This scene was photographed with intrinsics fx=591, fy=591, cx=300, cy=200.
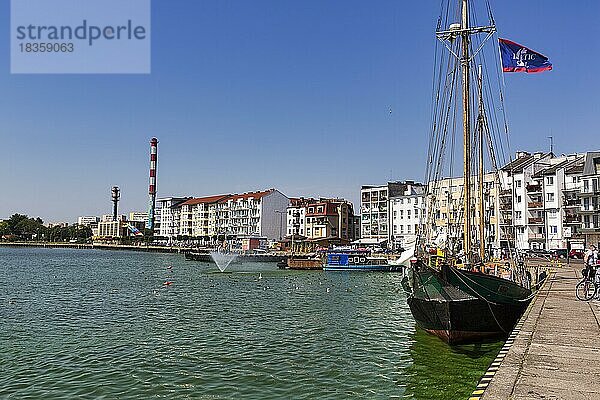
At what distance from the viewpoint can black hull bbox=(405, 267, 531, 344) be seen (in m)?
21.2

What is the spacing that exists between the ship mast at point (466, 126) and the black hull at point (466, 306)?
284 centimetres

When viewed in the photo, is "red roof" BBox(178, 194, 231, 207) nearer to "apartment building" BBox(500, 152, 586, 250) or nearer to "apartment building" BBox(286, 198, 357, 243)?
"apartment building" BBox(286, 198, 357, 243)

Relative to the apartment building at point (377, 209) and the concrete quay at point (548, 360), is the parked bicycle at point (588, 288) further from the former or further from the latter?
the apartment building at point (377, 209)

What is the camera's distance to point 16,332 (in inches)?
1033

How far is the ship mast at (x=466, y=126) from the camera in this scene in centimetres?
2570

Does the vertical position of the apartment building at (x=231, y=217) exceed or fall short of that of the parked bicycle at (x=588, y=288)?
it exceeds it

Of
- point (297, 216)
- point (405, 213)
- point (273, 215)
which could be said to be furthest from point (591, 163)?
point (273, 215)

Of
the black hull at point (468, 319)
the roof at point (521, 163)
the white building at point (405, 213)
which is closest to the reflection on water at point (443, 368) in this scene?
the black hull at point (468, 319)

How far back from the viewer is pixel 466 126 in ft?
87.8

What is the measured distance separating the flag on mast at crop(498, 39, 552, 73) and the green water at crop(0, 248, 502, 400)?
13591 mm

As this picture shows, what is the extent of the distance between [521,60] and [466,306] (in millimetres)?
14207

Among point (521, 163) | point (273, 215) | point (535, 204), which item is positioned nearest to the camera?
point (535, 204)

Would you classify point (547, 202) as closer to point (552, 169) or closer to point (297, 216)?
point (552, 169)

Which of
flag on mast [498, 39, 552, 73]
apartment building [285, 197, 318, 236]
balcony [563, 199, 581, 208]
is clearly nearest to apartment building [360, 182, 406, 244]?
apartment building [285, 197, 318, 236]
